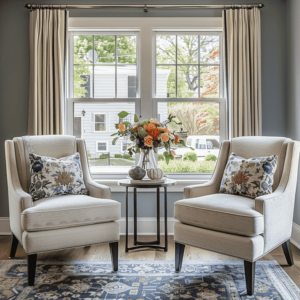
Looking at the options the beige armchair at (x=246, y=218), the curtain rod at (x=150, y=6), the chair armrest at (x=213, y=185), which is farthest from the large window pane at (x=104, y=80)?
the beige armchair at (x=246, y=218)

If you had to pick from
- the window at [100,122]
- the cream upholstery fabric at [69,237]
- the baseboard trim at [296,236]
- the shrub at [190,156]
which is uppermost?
the window at [100,122]

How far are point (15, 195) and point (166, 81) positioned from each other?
6.41 feet

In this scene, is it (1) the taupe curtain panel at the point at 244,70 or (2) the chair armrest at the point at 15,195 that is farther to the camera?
(1) the taupe curtain panel at the point at 244,70

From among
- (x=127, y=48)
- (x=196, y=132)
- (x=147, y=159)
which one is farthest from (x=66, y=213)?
(x=127, y=48)

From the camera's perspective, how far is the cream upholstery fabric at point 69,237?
222cm

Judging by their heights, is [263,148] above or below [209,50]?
below

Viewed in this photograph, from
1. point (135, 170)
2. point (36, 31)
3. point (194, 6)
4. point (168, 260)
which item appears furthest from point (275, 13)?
point (168, 260)

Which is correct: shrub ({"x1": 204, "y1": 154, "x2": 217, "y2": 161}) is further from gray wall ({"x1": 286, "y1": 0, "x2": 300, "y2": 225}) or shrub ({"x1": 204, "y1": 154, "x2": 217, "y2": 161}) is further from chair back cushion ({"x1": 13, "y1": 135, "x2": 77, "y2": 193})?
chair back cushion ({"x1": 13, "y1": 135, "x2": 77, "y2": 193})

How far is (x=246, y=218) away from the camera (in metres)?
2.10

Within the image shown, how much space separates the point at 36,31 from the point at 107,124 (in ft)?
3.89

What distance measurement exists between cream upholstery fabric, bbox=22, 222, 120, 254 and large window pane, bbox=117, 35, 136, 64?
6.16 feet

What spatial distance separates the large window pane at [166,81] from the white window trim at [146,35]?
60 millimetres

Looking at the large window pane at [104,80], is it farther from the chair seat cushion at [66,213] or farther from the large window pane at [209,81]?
the chair seat cushion at [66,213]

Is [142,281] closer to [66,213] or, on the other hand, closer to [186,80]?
[66,213]
